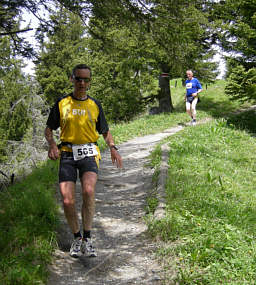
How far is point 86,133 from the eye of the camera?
4098mm

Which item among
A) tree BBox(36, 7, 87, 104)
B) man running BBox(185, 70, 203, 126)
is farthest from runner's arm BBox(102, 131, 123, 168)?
tree BBox(36, 7, 87, 104)

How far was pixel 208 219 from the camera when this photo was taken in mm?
4695

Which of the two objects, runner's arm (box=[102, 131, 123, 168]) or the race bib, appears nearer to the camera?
the race bib

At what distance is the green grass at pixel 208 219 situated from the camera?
356cm

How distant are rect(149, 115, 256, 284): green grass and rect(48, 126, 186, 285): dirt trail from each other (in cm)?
29

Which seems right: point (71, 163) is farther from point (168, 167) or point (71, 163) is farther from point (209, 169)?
point (209, 169)

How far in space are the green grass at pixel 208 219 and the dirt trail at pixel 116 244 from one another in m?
0.29

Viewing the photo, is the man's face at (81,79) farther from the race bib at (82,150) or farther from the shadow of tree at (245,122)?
the shadow of tree at (245,122)

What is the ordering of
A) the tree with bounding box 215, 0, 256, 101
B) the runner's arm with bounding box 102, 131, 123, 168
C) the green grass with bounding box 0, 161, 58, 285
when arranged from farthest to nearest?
the tree with bounding box 215, 0, 256, 101, the runner's arm with bounding box 102, 131, 123, 168, the green grass with bounding box 0, 161, 58, 285

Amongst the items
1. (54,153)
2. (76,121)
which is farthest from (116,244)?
(76,121)

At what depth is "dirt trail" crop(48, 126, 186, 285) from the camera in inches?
151

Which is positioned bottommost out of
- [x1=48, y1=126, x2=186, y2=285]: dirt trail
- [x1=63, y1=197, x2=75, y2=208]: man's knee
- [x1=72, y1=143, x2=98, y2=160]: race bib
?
[x1=48, y1=126, x2=186, y2=285]: dirt trail

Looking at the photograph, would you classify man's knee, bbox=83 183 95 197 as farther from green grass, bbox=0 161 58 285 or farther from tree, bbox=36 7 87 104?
tree, bbox=36 7 87 104

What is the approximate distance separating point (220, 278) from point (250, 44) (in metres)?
11.6
